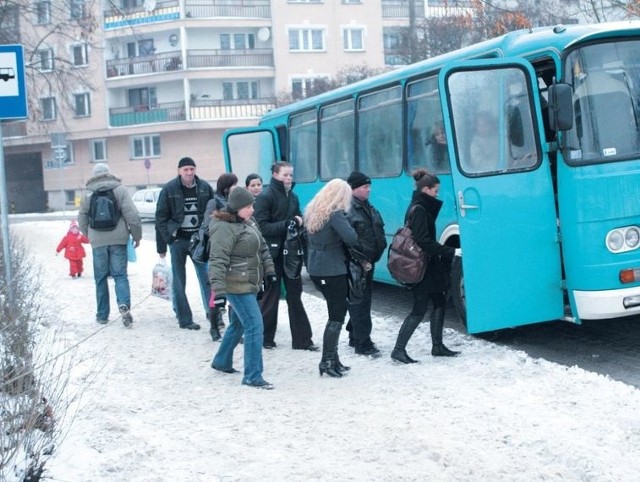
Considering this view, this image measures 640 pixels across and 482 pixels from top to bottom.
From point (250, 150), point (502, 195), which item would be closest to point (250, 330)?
point (502, 195)

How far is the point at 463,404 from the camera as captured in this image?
6.99 meters

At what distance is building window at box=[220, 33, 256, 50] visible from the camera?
179ft

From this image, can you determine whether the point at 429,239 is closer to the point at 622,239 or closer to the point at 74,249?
the point at 622,239

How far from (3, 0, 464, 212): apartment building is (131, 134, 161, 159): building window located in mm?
60

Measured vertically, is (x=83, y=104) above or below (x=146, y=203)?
above

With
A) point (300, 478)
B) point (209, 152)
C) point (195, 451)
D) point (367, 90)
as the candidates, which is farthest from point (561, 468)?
point (209, 152)

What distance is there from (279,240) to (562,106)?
3.11m

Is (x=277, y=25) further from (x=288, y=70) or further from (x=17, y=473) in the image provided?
(x=17, y=473)

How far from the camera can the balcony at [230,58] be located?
52.7m

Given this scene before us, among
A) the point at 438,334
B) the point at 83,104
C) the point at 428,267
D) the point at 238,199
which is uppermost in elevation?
the point at 83,104

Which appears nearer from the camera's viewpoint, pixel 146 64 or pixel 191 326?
pixel 191 326

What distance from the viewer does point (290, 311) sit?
9.61 metres

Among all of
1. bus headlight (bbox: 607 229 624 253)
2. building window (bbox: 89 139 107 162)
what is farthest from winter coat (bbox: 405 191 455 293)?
building window (bbox: 89 139 107 162)

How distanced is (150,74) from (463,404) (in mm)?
48661
